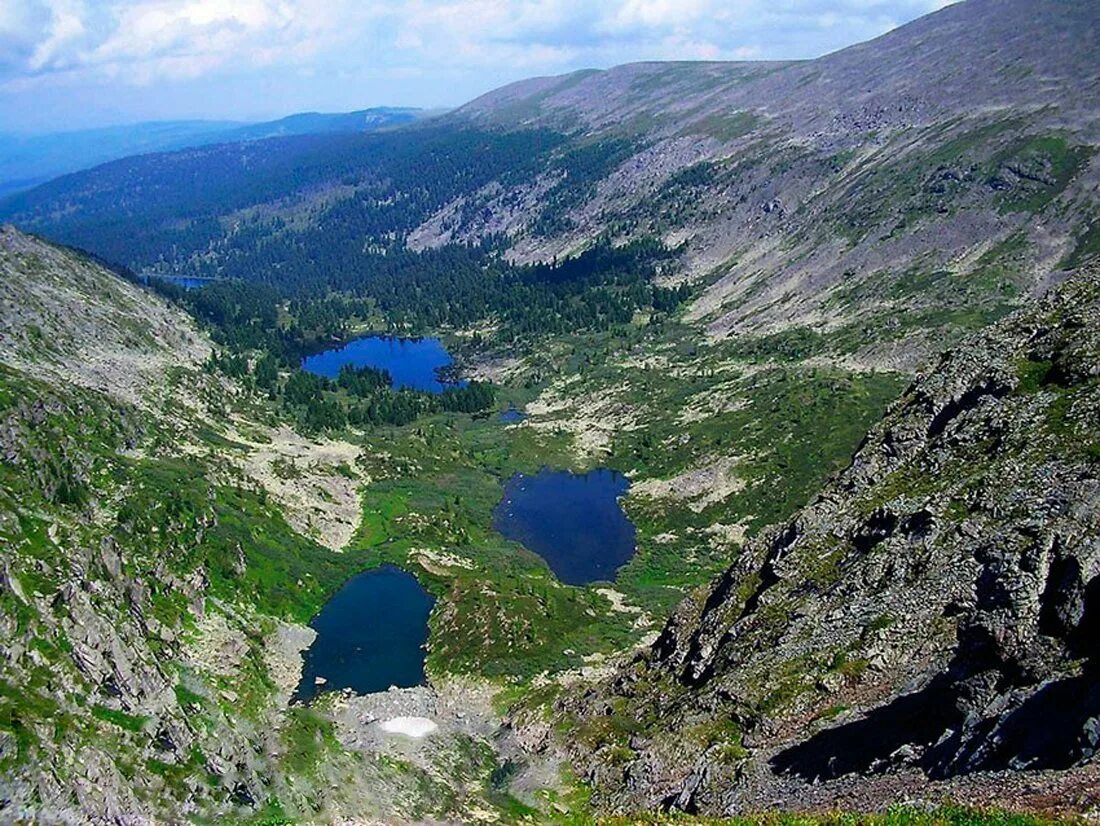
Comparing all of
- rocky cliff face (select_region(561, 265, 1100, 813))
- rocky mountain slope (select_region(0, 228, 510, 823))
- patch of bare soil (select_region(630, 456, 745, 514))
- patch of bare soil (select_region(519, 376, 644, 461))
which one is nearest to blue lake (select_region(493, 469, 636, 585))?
patch of bare soil (select_region(630, 456, 745, 514))

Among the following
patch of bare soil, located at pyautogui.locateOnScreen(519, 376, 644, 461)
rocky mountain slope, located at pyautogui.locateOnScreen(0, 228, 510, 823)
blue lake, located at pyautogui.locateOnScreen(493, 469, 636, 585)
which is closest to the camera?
rocky mountain slope, located at pyautogui.locateOnScreen(0, 228, 510, 823)

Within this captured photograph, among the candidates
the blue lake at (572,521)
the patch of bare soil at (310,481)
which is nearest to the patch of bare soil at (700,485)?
the blue lake at (572,521)

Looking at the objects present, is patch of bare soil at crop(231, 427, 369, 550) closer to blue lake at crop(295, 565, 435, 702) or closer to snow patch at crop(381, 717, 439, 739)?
blue lake at crop(295, 565, 435, 702)

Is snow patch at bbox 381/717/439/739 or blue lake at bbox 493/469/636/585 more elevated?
snow patch at bbox 381/717/439/739

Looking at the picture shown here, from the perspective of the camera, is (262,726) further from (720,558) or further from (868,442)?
(720,558)

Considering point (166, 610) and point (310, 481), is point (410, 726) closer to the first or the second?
point (166, 610)

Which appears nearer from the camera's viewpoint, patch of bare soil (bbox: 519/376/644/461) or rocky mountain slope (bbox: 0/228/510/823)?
rocky mountain slope (bbox: 0/228/510/823)
